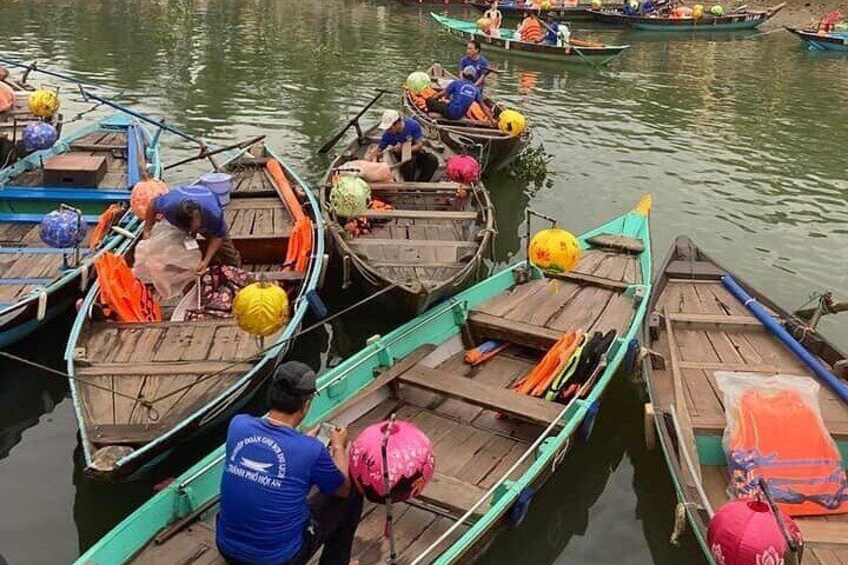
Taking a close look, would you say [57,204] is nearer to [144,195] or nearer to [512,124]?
[144,195]

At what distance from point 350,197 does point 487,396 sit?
3930 mm

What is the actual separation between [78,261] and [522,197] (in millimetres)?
8758

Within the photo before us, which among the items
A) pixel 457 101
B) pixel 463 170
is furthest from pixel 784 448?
pixel 457 101

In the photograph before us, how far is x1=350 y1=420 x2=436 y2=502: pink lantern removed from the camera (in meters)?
4.50

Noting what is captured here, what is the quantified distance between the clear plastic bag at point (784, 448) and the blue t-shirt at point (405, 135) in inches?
286

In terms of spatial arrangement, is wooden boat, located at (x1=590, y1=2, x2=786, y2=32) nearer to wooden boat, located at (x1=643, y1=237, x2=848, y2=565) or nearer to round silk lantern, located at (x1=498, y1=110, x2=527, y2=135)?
round silk lantern, located at (x1=498, y1=110, x2=527, y2=135)

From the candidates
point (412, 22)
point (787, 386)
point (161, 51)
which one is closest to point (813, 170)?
point (787, 386)

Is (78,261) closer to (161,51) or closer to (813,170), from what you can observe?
A: (813,170)

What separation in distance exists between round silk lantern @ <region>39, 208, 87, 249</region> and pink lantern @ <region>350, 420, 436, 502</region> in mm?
5704

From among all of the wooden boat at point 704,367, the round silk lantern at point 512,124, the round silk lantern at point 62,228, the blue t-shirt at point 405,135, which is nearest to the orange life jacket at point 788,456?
the wooden boat at point 704,367

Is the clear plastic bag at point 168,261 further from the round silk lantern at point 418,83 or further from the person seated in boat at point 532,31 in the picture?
the person seated in boat at point 532,31

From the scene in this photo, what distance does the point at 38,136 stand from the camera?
1177 cm

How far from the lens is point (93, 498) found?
6.86m

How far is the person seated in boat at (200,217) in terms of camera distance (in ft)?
26.3
